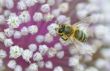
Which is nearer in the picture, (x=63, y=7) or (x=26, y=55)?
(x=26, y=55)

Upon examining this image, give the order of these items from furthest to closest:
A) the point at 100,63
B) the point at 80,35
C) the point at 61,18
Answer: the point at 100,63, the point at 61,18, the point at 80,35

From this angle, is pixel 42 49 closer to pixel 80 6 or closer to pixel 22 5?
pixel 22 5

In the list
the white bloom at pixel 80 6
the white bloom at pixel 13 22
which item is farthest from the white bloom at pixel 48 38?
the white bloom at pixel 80 6

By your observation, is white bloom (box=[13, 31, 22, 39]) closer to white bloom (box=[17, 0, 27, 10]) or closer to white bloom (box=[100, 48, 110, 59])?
white bloom (box=[17, 0, 27, 10])

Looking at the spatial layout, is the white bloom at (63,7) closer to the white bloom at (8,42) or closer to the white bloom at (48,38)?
the white bloom at (48,38)

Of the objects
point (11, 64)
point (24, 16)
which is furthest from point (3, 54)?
point (24, 16)

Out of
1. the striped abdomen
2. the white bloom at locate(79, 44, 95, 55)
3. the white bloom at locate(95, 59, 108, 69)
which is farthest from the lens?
the white bloom at locate(95, 59, 108, 69)

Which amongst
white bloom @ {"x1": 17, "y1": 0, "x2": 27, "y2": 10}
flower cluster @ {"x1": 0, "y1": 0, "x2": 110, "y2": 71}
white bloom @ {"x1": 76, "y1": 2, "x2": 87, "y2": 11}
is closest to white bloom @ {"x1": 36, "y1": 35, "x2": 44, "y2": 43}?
flower cluster @ {"x1": 0, "y1": 0, "x2": 110, "y2": 71}

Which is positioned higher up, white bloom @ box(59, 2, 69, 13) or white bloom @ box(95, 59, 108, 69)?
white bloom @ box(59, 2, 69, 13)

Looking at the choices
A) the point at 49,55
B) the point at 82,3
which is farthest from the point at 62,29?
the point at 82,3
